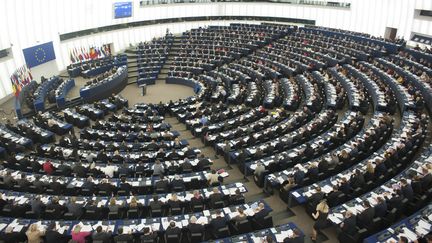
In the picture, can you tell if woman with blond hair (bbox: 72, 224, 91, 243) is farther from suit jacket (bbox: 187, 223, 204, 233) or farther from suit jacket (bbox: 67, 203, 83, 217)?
suit jacket (bbox: 187, 223, 204, 233)

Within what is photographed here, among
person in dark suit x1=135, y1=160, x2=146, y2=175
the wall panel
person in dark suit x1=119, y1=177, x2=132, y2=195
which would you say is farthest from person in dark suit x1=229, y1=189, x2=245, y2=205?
the wall panel

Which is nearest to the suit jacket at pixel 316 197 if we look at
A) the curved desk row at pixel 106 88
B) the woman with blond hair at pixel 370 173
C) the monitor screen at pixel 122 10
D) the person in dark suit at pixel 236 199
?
the woman with blond hair at pixel 370 173

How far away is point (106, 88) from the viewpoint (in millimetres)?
31094

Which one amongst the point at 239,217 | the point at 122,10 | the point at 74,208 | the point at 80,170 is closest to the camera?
the point at 239,217

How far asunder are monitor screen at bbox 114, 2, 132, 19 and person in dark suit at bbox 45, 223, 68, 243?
33.7 m

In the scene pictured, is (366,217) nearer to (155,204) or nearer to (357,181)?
(357,181)

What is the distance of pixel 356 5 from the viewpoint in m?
40.6

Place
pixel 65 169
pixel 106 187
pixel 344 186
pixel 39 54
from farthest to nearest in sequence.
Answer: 1. pixel 39 54
2. pixel 65 169
3. pixel 106 187
4. pixel 344 186

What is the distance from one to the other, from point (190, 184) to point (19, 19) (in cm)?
2590

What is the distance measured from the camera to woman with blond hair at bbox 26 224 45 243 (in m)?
11.0

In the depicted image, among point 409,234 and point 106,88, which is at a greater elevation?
point 106,88

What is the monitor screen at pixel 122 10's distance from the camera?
40125 mm

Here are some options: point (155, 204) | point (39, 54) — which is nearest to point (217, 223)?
point (155, 204)

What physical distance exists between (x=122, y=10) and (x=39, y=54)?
12.0 metres
